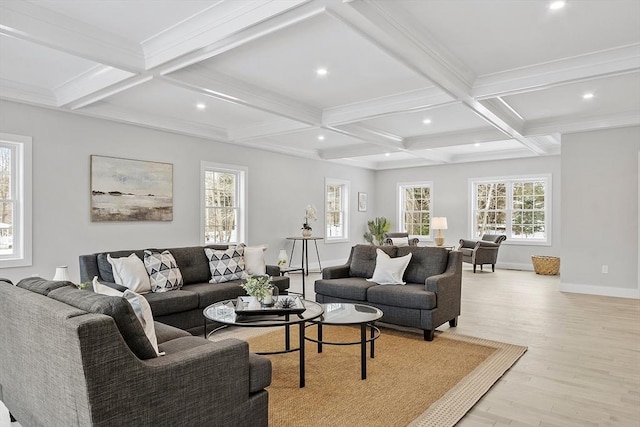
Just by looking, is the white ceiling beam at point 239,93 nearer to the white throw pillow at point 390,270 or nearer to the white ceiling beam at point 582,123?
the white throw pillow at point 390,270

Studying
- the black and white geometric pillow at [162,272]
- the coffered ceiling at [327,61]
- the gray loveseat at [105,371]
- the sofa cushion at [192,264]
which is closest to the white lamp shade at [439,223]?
the coffered ceiling at [327,61]

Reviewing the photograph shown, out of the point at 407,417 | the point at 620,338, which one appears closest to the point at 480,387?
the point at 407,417

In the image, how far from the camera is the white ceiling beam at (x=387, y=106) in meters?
4.73

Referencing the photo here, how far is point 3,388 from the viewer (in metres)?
2.32

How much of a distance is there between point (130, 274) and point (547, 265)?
25.2ft

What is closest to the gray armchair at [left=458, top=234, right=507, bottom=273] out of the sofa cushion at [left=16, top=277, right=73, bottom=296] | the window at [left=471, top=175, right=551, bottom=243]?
the window at [left=471, top=175, right=551, bottom=243]

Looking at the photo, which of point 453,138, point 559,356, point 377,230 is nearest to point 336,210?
point 377,230

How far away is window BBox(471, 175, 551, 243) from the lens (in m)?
9.12

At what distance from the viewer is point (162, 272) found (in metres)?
4.21

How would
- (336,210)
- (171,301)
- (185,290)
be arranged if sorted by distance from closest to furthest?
(171,301) → (185,290) → (336,210)

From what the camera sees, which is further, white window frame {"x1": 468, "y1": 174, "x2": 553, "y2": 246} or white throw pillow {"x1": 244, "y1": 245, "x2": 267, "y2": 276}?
white window frame {"x1": 468, "y1": 174, "x2": 553, "y2": 246}

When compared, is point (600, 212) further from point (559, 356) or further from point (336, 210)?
point (336, 210)

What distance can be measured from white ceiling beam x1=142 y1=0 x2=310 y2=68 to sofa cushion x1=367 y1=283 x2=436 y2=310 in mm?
2653

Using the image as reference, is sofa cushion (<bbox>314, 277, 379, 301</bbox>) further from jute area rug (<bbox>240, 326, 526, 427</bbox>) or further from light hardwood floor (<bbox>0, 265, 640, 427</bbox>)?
light hardwood floor (<bbox>0, 265, 640, 427</bbox>)
